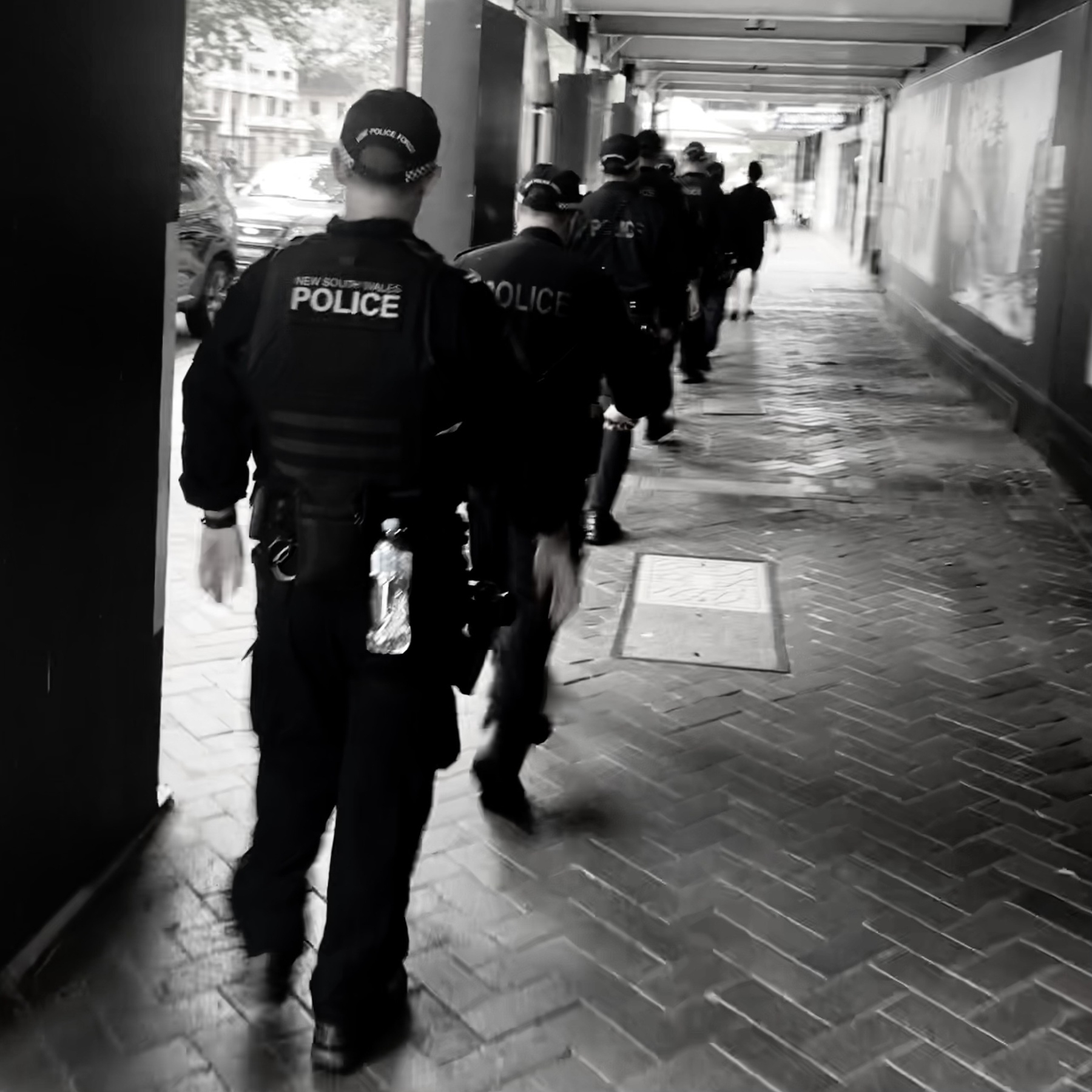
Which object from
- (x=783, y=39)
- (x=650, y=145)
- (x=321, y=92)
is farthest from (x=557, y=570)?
(x=783, y=39)

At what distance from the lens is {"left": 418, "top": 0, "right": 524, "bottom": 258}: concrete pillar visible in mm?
7465

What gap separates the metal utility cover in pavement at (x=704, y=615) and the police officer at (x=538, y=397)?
147cm

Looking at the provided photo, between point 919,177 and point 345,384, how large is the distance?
1673cm

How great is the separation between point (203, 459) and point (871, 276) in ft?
75.9

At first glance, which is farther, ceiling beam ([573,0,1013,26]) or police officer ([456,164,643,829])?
ceiling beam ([573,0,1013,26])

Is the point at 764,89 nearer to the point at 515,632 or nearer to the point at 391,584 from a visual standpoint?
the point at 515,632

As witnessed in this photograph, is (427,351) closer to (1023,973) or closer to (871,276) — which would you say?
(1023,973)

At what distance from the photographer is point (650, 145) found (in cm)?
833

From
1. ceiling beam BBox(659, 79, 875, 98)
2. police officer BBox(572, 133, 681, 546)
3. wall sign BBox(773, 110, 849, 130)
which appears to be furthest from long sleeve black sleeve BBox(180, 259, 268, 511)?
wall sign BBox(773, 110, 849, 130)

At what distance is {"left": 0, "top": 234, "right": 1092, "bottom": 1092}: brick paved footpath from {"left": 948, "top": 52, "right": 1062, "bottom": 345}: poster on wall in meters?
4.82

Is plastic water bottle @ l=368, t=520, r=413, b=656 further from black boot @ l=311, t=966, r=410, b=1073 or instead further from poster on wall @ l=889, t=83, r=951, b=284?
poster on wall @ l=889, t=83, r=951, b=284

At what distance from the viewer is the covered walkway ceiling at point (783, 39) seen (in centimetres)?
1206

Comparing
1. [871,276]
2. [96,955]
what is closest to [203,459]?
[96,955]

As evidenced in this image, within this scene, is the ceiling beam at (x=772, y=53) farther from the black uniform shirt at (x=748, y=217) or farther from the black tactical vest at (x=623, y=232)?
the black tactical vest at (x=623, y=232)
